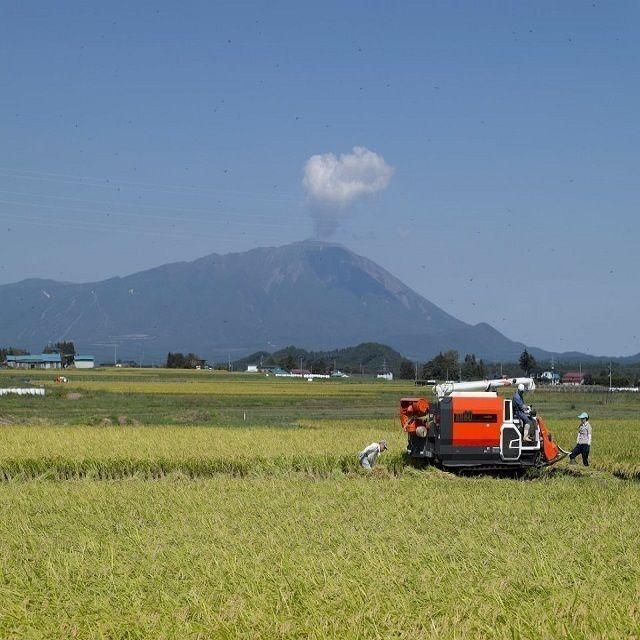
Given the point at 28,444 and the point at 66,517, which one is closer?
the point at 66,517

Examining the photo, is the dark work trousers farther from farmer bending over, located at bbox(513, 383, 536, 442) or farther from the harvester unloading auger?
farmer bending over, located at bbox(513, 383, 536, 442)

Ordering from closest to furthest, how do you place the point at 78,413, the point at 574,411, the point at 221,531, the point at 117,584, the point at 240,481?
the point at 117,584, the point at 221,531, the point at 240,481, the point at 78,413, the point at 574,411

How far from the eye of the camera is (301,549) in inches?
485

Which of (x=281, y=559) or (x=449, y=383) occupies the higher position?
(x=449, y=383)

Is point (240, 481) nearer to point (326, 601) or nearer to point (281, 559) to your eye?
point (281, 559)

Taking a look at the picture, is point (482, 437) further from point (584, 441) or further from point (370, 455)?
point (584, 441)

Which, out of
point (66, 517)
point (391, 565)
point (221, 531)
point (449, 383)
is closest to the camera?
point (391, 565)

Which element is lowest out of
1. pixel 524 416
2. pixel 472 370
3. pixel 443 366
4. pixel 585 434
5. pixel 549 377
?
pixel 549 377

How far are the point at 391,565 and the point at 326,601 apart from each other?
175cm

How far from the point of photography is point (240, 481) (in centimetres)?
2075

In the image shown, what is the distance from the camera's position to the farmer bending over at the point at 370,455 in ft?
83.1

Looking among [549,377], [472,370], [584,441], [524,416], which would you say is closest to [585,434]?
[584,441]

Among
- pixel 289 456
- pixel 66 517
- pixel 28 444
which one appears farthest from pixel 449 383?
pixel 66 517

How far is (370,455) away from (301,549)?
43.4ft
